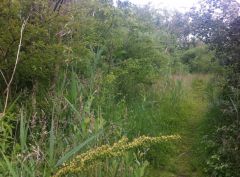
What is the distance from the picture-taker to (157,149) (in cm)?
518

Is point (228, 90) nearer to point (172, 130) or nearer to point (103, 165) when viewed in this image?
point (172, 130)

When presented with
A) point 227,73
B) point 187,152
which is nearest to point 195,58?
point 227,73

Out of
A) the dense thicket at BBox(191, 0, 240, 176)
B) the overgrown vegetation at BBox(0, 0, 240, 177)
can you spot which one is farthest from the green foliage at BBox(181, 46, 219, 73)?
the overgrown vegetation at BBox(0, 0, 240, 177)

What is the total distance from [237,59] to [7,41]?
3977 mm

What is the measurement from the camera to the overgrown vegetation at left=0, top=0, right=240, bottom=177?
2.54 metres

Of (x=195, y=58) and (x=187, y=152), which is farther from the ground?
(x=195, y=58)

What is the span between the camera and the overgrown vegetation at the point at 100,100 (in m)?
2.54

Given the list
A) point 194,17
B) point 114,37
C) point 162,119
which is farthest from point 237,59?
point 194,17

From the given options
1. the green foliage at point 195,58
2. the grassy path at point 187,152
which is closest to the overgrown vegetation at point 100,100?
the grassy path at point 187,152

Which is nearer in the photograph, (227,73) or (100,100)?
(100,100)

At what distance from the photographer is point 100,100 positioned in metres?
4.57

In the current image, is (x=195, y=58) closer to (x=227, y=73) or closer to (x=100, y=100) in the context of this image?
(x=227, y=73)

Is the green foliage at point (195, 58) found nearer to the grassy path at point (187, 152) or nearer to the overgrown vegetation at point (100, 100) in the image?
the overgrown vegetation at point (100, 100)

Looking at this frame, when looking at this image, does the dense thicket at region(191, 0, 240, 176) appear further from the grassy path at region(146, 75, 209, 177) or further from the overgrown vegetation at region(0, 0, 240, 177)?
the grassy path at region(146, 75, 209, 177)
